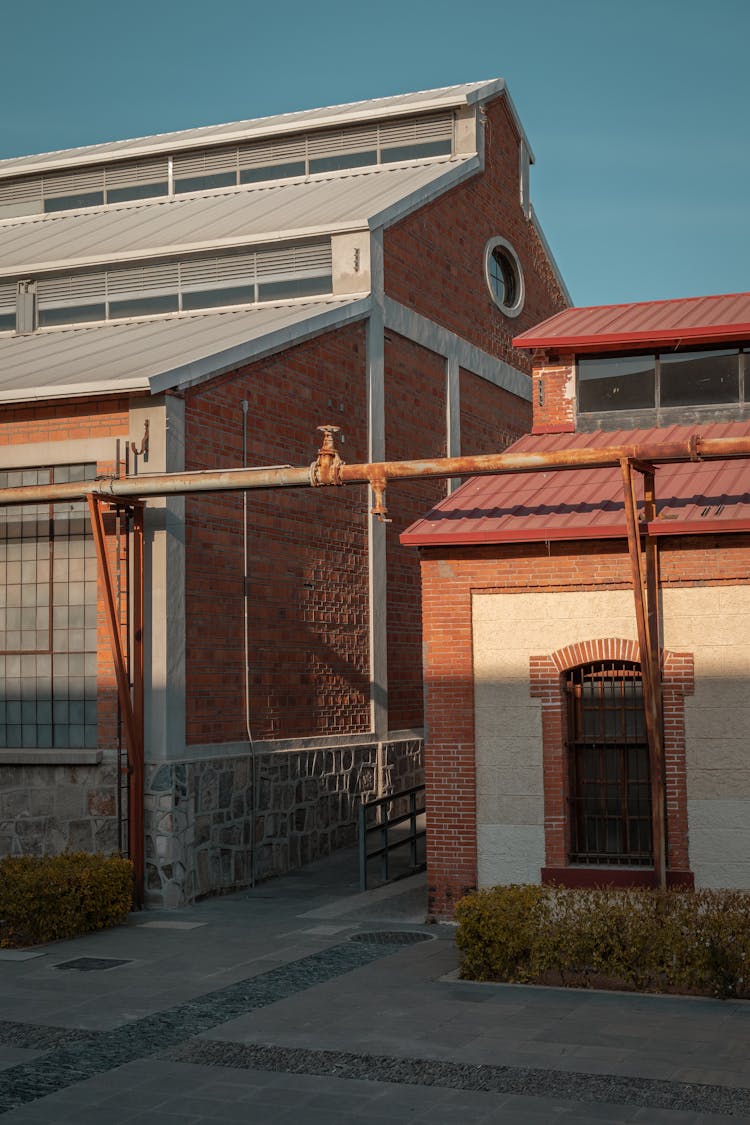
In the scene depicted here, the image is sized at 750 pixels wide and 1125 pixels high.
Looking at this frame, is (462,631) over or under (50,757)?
over

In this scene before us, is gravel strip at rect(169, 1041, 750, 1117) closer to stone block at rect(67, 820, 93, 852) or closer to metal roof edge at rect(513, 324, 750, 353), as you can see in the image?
stone block at rect(67, 820, 93, 852)

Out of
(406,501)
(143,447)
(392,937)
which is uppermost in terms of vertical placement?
(406,501)

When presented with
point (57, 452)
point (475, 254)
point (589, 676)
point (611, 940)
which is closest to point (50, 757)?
point (57, 452)

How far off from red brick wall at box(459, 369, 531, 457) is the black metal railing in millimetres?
7109

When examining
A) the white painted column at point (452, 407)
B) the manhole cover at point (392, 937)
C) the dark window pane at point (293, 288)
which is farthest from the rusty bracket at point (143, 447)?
the white painted column at point (452, 407)

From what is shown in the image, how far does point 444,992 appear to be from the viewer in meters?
12.1

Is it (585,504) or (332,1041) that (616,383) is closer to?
(585,504)

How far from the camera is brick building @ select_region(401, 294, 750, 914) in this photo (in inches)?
575

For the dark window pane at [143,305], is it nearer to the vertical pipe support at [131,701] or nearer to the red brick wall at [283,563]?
the red brick wall at [283,563]

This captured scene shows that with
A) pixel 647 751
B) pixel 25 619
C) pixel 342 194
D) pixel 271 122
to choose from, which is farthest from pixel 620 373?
pixel 271 122

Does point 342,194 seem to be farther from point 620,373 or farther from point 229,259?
point 620,373

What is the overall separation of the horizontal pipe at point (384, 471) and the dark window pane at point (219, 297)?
319 inches

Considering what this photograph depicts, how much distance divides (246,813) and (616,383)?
25.3 feet

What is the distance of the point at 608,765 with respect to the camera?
15320 mm
